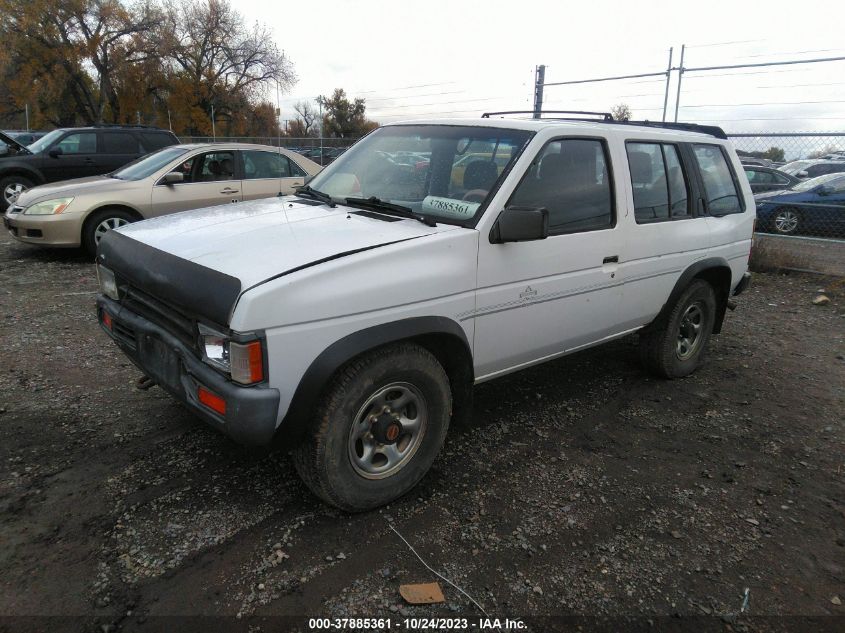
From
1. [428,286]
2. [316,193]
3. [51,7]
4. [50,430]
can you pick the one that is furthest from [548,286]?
[51,7]

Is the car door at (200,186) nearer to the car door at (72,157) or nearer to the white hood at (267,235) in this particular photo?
the car door at (72,157)

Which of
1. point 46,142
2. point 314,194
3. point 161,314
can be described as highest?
point 46,142

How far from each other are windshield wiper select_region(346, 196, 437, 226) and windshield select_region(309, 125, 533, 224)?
68 mm

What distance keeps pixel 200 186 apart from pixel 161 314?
5.85m

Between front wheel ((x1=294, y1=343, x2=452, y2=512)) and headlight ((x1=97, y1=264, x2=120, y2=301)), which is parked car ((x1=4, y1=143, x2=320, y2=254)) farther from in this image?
front wheel ((x1=294, y1=343, x2=452, y2=512))

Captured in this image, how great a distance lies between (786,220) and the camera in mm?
10977

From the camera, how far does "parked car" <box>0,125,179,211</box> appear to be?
35.9 feet

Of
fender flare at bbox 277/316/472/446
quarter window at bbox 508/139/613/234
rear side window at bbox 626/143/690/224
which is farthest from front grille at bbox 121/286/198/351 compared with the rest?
rear side window at bbox 626/143/690/224

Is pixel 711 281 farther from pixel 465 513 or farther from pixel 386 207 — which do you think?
pixel 465 513

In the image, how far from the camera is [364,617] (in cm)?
Answer: 236

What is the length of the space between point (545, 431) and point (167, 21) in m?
41.6

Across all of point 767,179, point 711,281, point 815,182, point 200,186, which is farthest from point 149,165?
point 767,179

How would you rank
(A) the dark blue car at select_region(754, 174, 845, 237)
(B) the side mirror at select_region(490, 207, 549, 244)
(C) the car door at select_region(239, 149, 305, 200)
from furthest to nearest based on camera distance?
(A) the dark blue car at select_region(754, 174, 845, 237) < (C) the car door at select_region(239, 149, 305, 200) < (B) the side mirror at select_region(490, 207, 549, 244)

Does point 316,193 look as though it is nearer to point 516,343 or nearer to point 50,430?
point 516,343
